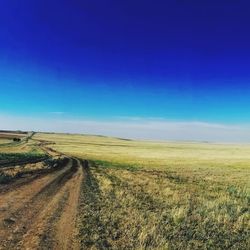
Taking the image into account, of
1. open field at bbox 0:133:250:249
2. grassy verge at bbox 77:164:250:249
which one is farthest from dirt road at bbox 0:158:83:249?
grassy verge at bbox 77:164:250:249

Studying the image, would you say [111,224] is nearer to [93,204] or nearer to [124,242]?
[124,242]

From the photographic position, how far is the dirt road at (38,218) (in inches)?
394

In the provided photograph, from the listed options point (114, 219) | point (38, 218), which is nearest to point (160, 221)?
point (114, 219)

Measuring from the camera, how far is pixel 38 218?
41.3 feet

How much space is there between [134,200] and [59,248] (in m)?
8.64

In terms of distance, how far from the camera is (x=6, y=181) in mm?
21609

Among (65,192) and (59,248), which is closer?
(59,248)

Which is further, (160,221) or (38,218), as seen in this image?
(160,221)

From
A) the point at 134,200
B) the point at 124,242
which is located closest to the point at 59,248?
the point at 124,242

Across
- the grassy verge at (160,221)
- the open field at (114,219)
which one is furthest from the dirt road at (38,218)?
the grassy verge at (160,221)

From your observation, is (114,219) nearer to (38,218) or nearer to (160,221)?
(160,221)

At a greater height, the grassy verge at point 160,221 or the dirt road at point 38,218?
the dirt road at point 38,218

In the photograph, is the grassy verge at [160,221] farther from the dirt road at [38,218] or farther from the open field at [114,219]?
the dirt road at [38,218]

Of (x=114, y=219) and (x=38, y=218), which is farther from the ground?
(x=38, y=218)
